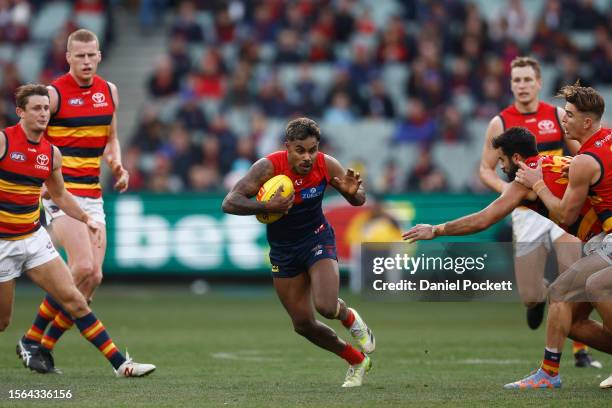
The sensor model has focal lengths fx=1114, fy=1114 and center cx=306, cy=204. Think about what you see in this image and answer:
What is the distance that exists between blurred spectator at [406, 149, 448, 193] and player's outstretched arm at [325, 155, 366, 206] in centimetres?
1118

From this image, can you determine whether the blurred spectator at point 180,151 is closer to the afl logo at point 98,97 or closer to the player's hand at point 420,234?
the afl logo at point 98,97

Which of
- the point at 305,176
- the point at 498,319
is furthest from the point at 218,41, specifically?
the point at 305,176

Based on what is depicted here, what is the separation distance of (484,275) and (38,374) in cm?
440

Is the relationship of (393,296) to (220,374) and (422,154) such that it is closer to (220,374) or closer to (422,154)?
(220,374)

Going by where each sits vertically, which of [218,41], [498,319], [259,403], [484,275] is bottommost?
[498,319]

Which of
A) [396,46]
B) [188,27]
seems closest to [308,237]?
[396,46]

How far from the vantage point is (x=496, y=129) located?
39.5 ft

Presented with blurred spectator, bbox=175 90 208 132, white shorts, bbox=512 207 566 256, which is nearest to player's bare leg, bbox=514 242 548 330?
white shorts, bbox=512 207 566 256

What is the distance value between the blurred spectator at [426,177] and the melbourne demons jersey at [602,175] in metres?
11.7

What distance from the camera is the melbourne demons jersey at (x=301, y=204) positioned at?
988 centimetres

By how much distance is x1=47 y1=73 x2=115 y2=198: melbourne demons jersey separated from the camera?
449 inches

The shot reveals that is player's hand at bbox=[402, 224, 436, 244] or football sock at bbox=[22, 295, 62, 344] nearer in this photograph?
player's hand at bbox=[402, 224, 436, 244]

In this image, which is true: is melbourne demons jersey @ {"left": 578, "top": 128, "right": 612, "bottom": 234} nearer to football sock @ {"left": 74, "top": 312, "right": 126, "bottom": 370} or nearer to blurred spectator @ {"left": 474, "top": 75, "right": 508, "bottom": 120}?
football sock @ {"left": 74, "top": 312, "right": 126, "bottom": 370}

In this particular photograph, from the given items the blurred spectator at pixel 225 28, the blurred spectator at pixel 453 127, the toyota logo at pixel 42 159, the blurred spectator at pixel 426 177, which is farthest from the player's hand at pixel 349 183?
the blurred spectator at pixel 225 28
